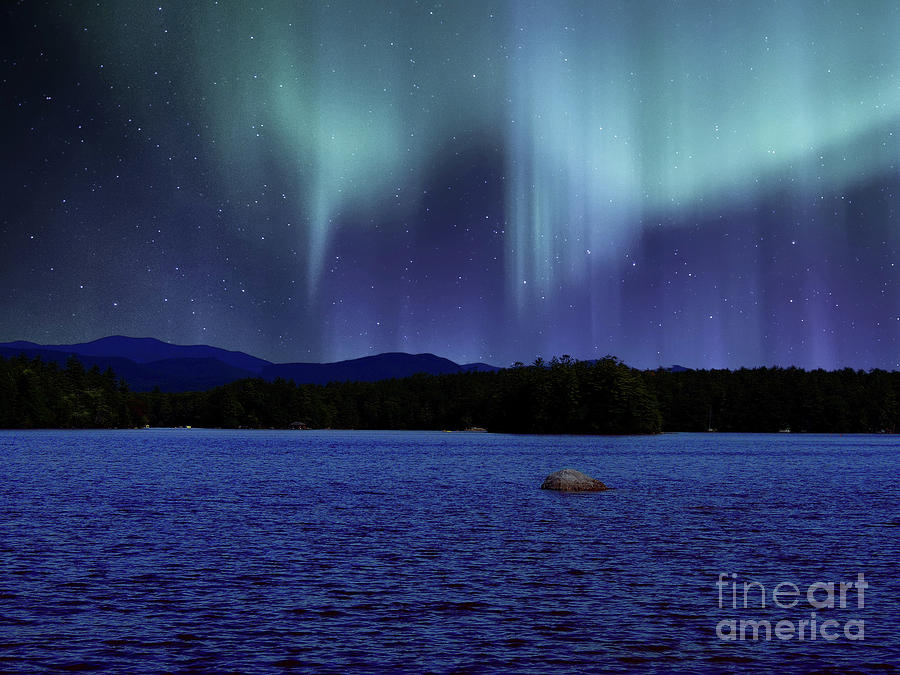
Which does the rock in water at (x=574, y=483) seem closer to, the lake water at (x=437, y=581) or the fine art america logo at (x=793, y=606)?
the lake water at (x=437, y=581)

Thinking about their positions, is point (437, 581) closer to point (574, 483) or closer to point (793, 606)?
point (793, 606)

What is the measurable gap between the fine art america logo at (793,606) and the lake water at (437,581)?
5.7 inches

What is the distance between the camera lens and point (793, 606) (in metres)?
25.0

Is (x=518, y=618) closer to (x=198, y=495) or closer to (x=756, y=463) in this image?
(x=198, y=495)

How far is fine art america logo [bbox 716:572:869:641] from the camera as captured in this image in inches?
859

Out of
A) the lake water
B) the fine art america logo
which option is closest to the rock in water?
the lake water

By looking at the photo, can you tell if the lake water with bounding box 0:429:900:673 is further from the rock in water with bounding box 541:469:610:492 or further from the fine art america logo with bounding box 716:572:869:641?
the rock in water with bounding box 541:469:610:492

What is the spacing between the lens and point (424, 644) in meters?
20.4

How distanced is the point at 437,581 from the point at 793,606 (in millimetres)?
11576

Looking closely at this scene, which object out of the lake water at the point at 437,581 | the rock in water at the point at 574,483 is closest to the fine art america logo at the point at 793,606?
the lake water at the point at 437,581

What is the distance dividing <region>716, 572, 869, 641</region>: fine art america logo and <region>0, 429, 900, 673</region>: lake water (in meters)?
0.14

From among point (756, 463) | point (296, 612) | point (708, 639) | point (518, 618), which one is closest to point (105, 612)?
point (296, 612)

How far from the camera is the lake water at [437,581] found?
19.6m

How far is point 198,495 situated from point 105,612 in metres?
40.9
